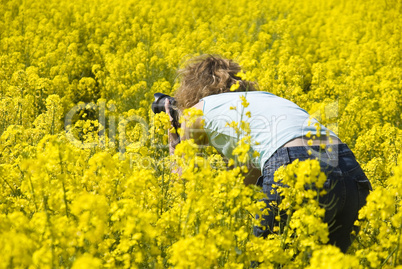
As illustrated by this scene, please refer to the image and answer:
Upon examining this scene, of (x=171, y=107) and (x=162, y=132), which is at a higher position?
(x=171, y=107)

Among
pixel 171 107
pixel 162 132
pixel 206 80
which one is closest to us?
pixel 162 132

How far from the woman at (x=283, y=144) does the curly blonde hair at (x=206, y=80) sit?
196 mm

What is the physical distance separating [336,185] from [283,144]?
0.32 metres

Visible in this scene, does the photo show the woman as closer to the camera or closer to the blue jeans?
the blue jeans

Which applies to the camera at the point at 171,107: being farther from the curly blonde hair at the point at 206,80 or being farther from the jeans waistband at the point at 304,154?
the jeans waistband at the point at 304,154

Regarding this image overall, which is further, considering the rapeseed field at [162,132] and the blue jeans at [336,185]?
the blue jeans at [336,185]

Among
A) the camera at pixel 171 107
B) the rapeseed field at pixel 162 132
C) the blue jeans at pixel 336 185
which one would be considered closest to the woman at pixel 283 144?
the blue jeans at pixel 336 185

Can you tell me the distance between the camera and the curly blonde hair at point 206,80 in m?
2.86

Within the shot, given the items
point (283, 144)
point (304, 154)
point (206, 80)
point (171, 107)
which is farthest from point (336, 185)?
point (171, 107)

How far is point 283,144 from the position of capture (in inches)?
93.9

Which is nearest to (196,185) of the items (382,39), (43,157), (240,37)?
(43,157)

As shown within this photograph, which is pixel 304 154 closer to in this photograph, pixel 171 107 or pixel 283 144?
pixel 283 144

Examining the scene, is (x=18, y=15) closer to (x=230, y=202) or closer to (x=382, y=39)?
(x=382, y=39)

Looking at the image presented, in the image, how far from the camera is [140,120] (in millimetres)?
5160
